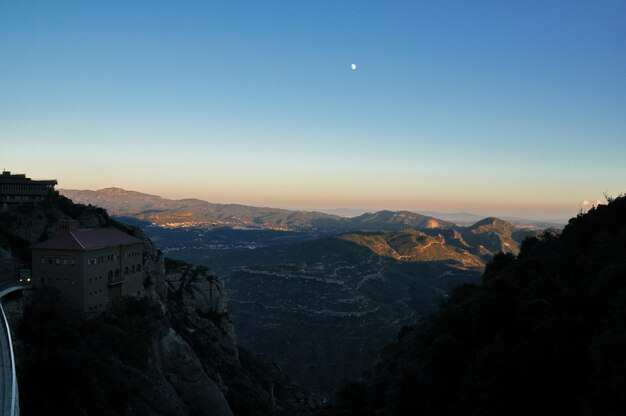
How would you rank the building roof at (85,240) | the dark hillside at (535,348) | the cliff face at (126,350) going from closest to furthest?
the dark hillside at (535,348)
the cliff face at (126,350)
the building roof at (85,240)

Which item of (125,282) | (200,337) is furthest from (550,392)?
(200,337)

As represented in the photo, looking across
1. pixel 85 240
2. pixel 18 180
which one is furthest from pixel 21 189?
pixel 85 240

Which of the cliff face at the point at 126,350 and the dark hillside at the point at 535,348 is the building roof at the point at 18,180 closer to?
the cliff face at the point at 126,350

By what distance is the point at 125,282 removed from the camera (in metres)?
48.9

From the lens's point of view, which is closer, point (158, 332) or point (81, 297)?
point (81, 297)

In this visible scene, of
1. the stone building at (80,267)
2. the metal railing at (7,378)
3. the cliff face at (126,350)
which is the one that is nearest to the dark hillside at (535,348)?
the cliff face at (126,350)

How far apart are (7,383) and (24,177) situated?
4219 cm

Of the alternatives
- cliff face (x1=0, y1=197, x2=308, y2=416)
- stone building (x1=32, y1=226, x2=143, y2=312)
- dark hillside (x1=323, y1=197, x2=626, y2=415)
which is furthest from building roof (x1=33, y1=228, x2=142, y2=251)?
dark hillside (x1=323, y1=197, x2=626, y2=415)

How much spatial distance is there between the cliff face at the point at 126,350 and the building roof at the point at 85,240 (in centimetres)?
437

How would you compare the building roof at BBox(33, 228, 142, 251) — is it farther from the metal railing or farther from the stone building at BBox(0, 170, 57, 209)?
the stone building at BBox(0, 170, 57, 209)

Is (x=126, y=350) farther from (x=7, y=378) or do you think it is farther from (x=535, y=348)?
(x=535, y=348)

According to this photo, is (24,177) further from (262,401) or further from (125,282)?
(262,401)

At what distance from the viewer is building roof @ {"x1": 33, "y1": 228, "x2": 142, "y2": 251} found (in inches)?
1655

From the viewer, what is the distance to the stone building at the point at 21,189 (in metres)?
56.5
